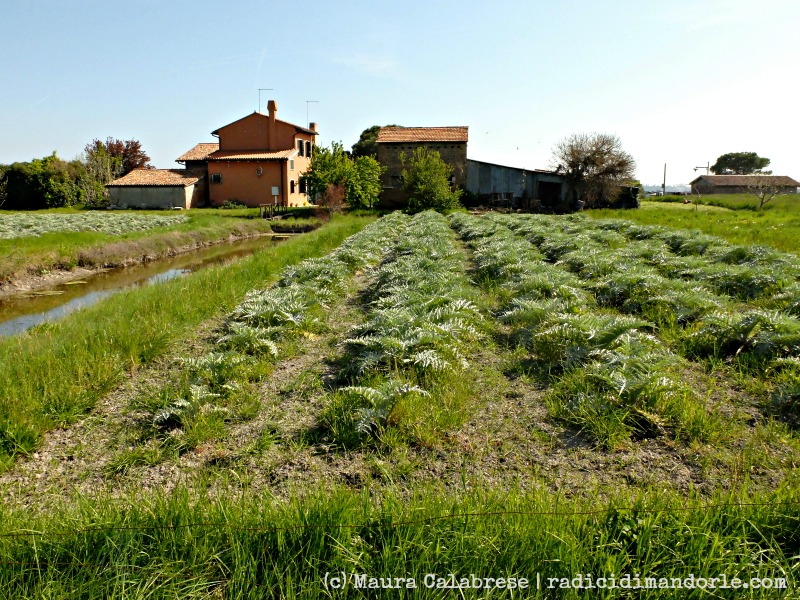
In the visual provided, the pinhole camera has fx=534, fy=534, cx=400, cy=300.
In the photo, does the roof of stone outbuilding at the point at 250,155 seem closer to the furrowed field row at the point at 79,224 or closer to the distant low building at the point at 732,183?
the furrowed field row at the point at 79,224

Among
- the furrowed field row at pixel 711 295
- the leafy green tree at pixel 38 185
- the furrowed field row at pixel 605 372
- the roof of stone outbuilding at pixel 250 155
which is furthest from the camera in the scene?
the leafy green tree at pixel 38 185

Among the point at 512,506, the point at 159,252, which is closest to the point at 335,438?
the point at 512,506

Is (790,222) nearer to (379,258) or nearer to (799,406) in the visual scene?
(379,258)

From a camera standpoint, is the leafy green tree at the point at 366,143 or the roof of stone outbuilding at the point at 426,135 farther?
the leafy green tree at the point at 366,143

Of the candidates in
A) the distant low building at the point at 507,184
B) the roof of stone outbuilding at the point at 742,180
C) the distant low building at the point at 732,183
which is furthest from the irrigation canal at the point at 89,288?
→ the roof of stone outbuilding at the point at 742,180

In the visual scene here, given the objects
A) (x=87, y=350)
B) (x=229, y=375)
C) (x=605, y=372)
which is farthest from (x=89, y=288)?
(x=605, y=372)

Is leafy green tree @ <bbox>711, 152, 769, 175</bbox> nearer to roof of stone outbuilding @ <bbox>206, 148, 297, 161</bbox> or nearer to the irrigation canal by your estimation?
roof of stone outbuilding @ <bbox>206, 148, 297, 161</bbox>

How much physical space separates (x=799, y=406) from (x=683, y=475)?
1947 mm

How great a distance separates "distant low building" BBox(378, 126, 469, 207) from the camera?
1748 inches

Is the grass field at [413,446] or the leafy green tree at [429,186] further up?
the leafy green tree at [429,186]

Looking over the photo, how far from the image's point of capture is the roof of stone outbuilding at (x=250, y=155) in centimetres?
4466

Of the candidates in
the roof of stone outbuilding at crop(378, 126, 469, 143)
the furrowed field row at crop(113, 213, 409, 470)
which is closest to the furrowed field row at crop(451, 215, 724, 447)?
the furrowed field row at crop(113, 213, 409, 470)

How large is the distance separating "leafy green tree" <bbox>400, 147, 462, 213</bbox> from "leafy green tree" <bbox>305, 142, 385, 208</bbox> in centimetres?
259

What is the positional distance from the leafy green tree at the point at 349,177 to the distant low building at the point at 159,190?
11.7 m
